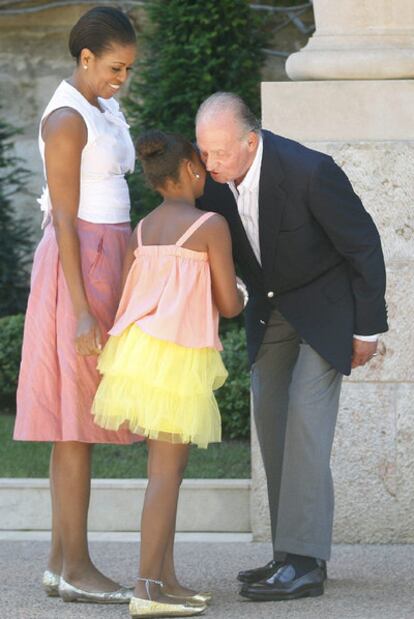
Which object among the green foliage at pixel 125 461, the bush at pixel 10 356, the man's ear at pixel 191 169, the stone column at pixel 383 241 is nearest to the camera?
the man's ear at pixel 191 169

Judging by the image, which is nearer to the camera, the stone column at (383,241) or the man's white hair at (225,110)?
the man's white hair at (225,110)

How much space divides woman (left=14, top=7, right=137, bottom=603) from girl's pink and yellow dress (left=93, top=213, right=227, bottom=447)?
5.3 inches

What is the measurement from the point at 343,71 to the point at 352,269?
122 cm

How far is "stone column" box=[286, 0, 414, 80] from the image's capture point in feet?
17.6

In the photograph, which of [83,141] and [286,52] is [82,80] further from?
[286,52]

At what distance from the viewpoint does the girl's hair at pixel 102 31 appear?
14.0 feet

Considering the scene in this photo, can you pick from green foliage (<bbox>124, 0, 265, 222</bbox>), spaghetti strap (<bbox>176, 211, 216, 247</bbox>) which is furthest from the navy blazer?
green foliage (<bbox>124, 0, 265, 222</bbox>)

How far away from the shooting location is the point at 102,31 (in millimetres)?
4254

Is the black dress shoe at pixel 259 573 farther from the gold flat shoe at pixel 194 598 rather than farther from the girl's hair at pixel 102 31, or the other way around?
the girl's hair at pixel 102 31

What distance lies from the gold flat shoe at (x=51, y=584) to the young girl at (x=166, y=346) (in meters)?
0.42

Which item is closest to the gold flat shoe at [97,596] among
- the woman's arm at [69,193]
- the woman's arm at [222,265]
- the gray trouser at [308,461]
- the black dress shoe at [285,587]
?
the black dress shoe at [285,587]

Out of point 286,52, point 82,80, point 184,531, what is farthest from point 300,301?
point 286,52

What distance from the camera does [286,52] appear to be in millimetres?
8711

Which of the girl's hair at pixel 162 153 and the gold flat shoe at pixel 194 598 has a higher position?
the girl's hair at pixel 162 153
